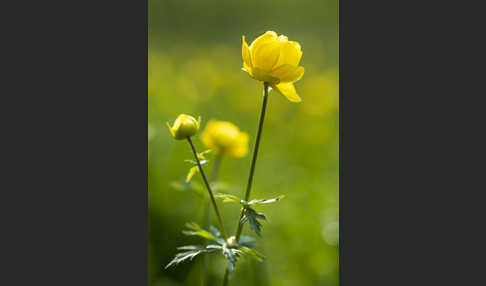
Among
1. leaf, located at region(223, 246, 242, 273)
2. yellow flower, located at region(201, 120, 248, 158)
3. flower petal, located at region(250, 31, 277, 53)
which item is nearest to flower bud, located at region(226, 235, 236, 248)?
leaf, located at region(223, 246, 242, 273)

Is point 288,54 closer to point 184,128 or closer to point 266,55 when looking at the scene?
point 266,55

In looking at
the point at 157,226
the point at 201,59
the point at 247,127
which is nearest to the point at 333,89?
the point at 247,127

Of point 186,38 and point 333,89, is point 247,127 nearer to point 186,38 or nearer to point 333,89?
point 333,89

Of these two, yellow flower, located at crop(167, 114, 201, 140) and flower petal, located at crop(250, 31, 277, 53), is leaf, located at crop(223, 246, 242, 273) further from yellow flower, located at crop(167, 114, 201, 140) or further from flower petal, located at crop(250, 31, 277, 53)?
flower petal, located at crop(250, 31, 277, 53)

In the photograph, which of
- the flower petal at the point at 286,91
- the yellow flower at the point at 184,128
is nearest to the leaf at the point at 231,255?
the yellow flower at the point at 184,128

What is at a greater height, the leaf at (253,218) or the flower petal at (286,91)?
the flower petal at (286,91)

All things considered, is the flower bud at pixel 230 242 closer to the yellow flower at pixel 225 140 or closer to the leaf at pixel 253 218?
the leaf at pixel 253 218

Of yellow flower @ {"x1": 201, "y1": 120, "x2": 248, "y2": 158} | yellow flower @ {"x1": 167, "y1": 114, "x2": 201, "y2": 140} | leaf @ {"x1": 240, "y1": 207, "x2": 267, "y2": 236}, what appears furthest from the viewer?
yellow flower @ {"x1": 201, "y1": 120, "x2": 248, "y2": 158}

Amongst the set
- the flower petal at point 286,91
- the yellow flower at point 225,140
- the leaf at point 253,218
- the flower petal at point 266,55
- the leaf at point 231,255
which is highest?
the flower petal at point 266,55
